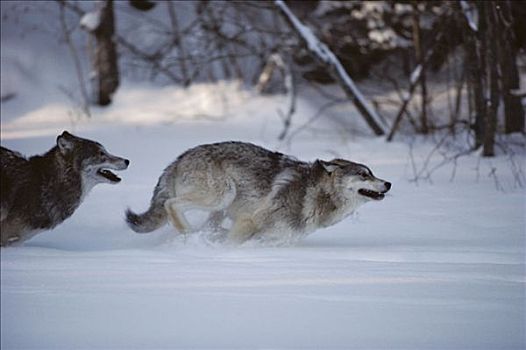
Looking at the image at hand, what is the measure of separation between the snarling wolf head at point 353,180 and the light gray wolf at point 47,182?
2.03 m

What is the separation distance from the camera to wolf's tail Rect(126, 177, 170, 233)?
6801mm

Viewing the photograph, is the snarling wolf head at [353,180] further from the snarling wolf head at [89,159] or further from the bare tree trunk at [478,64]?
the bare tree trunk at [478,64]

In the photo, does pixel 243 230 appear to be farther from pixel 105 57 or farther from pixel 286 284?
pixel 105 57

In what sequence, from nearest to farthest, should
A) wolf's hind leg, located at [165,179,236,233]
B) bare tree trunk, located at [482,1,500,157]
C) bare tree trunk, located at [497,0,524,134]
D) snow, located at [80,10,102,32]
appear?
wolf's hind leg, located at [165,179,236,233] < bare tree trunk, located at [482,1,500,157] < bare tree trunk, located at [497,0,524,134] < snow, located at [80,10,102,32]

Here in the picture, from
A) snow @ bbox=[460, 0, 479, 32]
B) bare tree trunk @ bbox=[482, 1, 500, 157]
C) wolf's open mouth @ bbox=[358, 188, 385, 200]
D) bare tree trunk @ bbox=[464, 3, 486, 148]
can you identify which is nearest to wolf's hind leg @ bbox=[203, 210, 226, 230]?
wolf's open mouth @ bbox=[358, 188, 385, 200]

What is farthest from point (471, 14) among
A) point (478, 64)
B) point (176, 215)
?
point (176, 215)

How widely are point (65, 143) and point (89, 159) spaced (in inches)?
11.2

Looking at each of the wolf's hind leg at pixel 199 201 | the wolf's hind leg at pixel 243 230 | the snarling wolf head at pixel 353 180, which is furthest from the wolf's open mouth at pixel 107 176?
the snarling wolf head at pixel 353 180

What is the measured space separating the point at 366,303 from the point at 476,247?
2350mm

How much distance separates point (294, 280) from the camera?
15.9 ft

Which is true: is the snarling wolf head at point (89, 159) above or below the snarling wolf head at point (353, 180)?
below

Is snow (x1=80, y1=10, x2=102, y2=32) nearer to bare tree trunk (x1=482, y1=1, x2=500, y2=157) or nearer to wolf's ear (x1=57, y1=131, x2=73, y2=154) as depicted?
bare tree trunk (x1=482, y1=1, x2=500, y2=157)

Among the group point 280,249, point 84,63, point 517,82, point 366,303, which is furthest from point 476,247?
point 84,63

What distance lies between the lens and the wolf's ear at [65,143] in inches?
245
